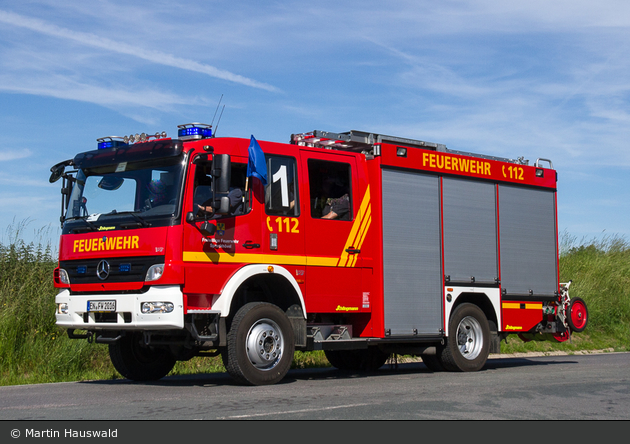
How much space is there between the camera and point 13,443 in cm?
591

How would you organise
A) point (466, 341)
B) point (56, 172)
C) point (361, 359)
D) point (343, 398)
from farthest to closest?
point (361, 359) → point (466, 341) → point (56, 172) → point (343, 398)

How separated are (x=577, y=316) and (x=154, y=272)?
8.33 meters

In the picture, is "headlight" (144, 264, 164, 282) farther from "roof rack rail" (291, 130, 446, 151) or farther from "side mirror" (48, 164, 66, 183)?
"roof rack rail" (291, 130, 446, 151)

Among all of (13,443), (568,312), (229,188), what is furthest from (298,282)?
(568,312)

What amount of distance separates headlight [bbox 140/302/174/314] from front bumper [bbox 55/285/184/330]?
4cm

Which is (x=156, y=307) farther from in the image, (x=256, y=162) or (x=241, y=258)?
(x=256, y=162)

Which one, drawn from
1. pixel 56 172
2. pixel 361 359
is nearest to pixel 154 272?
pixel 56 172

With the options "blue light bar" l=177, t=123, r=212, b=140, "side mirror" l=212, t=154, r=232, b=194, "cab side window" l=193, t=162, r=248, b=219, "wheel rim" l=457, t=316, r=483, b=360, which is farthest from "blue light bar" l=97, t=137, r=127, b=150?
"wheel rim" l=457, t=316, r=483, b=360

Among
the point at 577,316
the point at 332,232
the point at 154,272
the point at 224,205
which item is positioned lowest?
the point at 577,316

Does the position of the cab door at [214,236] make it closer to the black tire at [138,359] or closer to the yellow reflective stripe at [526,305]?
the black tire at [138,359]

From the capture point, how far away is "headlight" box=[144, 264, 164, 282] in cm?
928

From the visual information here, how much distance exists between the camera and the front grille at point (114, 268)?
30.9 ft

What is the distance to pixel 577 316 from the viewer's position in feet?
46.6

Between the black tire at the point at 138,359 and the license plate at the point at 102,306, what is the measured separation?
1052 millimetres
